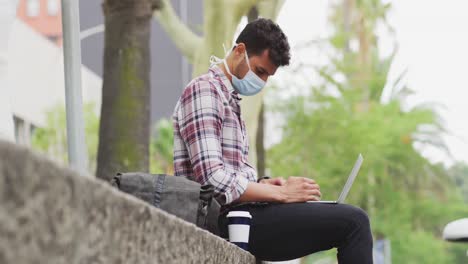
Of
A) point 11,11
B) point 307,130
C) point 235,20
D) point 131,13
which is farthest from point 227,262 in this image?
point 307,130

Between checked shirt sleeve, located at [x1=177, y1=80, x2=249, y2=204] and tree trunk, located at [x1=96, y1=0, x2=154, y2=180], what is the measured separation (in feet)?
23.4

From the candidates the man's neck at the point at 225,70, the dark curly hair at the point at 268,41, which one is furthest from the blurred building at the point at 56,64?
the dark curly hair at the point at 268,41

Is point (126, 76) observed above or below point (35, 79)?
above

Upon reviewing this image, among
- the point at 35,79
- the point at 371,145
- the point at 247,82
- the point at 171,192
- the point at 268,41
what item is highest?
the point at 268,41

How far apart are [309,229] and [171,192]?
94cm

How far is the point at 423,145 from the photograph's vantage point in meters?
38.6

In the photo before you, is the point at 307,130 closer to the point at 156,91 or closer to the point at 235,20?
the point at 235,20

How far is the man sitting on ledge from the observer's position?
201 inches

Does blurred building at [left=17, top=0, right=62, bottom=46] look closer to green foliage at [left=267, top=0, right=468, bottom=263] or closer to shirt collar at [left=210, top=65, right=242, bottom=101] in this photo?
green foliage at [left=267, top=0, right=468, bottom=263]

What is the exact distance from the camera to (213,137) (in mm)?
5090

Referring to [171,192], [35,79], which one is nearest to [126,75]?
[171,192]

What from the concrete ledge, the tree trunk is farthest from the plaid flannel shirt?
the tree trunk

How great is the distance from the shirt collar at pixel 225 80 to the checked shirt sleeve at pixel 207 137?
17cm

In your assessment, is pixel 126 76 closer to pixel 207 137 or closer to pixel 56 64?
pixel 207 137
